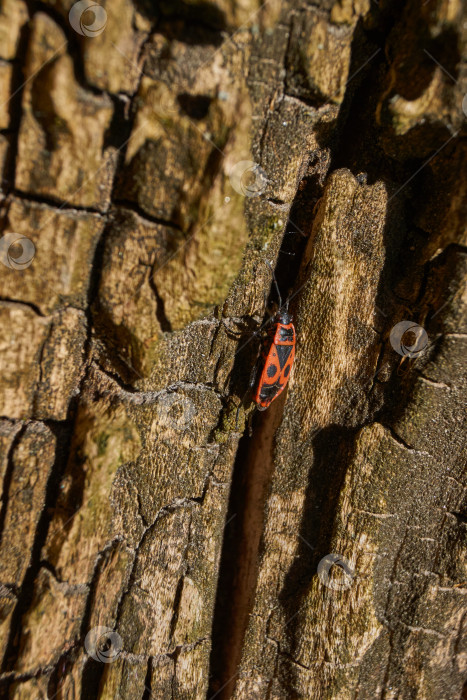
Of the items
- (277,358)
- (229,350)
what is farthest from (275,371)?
(229,350)

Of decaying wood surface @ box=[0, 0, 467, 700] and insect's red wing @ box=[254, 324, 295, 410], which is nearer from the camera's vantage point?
decaying wood surface @ box=[0, 0, 467, 700]

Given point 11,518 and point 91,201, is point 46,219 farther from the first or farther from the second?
point 11,518

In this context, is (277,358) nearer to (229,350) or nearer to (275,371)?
(275,371)

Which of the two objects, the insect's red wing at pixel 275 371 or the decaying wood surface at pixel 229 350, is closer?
the decaying wood surface at pixel 229 350

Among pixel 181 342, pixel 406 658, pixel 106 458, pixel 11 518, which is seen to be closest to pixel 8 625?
pixel 11 518

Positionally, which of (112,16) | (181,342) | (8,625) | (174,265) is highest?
(112,16)
